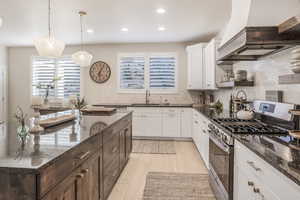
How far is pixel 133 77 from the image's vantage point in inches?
262

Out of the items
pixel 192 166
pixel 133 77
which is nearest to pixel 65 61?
pixel 133 77

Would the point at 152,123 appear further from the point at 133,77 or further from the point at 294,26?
the point at 294,26

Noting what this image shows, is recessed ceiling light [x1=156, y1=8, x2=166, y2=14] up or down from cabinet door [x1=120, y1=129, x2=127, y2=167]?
up

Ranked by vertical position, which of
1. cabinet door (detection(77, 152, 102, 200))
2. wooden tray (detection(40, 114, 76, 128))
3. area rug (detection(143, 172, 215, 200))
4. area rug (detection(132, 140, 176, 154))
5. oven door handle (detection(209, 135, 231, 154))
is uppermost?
wooden tray (detection(40, 114, 76, 128))

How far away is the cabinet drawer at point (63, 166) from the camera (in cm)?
123

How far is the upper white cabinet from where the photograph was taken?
464 cm

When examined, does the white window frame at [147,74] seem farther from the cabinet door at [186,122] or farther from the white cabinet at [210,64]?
the white cabinet at [210,64]

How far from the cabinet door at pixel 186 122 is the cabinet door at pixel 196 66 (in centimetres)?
67

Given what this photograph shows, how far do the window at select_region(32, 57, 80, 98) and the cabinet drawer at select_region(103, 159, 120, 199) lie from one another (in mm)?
4337

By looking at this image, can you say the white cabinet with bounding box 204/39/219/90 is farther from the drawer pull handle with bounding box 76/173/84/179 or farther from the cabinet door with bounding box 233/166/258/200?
the drawer pull handle with bounding box 76/173/84/179

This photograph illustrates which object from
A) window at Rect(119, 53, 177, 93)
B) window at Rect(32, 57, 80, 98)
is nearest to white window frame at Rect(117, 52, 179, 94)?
window at Rect(119, 53, 177, 93)

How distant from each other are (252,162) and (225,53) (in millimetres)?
1661

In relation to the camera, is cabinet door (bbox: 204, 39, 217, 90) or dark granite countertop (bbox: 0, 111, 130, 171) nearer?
dark granite countertop (bbox: 0, 111, 130, 171)

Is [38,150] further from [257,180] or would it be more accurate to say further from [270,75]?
[270,75]
